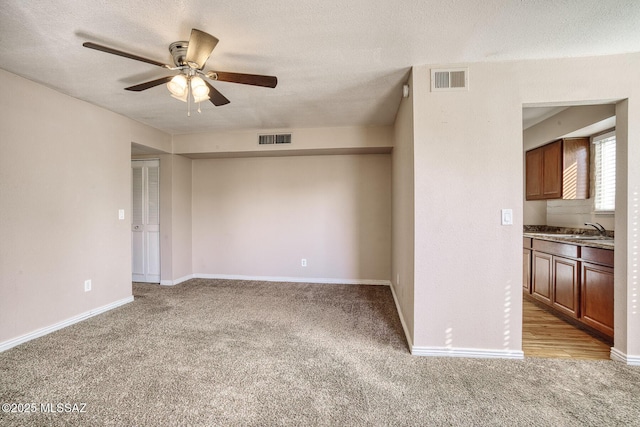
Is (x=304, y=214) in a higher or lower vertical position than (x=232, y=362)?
higher

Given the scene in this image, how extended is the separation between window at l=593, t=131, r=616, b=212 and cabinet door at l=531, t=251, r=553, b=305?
0.85m

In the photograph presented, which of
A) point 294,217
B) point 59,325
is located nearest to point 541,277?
point 294,217

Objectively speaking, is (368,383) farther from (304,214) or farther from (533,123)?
(533,123)

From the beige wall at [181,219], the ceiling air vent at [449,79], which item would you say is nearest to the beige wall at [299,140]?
the beige wall at [181,219]

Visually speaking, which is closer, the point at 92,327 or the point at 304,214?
the point at 92,327

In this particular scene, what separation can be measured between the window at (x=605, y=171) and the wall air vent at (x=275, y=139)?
12.6 feet

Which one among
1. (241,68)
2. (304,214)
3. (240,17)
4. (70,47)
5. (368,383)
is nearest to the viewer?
→ (240,17)

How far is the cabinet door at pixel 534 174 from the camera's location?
381 centimetres

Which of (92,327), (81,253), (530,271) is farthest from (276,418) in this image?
(530,271)

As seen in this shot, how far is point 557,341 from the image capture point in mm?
2463

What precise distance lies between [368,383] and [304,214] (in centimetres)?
294

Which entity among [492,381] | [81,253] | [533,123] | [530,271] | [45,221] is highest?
[533,123]

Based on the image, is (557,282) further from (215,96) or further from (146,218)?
(146,218)

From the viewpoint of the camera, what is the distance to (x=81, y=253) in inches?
115
